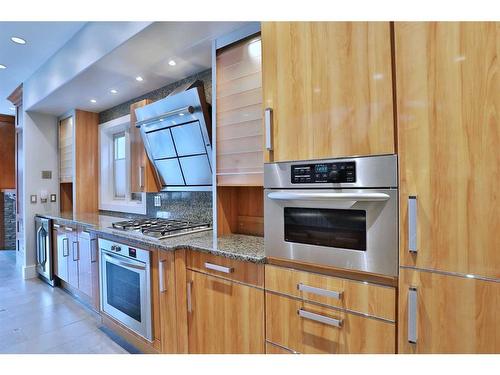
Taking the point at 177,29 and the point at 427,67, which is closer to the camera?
the point at 427,67

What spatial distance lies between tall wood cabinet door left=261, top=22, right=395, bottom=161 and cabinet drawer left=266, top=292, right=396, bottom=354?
0.72m

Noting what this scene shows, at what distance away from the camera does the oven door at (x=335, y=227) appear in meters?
1.15

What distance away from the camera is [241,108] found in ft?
6.26

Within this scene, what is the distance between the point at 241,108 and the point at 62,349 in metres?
2.29

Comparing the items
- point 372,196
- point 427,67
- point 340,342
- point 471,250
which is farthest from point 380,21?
point 340,342

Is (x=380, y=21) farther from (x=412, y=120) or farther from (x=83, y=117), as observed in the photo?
(x=83, y=117)

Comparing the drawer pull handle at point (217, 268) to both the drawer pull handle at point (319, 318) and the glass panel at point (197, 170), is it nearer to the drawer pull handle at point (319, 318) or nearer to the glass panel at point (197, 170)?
the drawer pull handle at point (319, 318)

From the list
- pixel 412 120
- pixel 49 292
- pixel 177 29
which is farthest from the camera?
pixel 49 292

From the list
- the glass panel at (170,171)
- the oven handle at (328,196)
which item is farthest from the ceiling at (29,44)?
the oven handle at (328,196)

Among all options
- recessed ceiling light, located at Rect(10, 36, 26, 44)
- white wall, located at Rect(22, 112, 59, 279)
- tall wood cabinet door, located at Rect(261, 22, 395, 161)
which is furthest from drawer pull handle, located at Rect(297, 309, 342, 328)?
white wall, located at Rect(22, 112, 59, 279)

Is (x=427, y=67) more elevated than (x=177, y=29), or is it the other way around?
(x=177, y=29)

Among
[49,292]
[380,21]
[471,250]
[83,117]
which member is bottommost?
[49,292]

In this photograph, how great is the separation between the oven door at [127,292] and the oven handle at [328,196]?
1.15 m

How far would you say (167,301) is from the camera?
6.01ft
